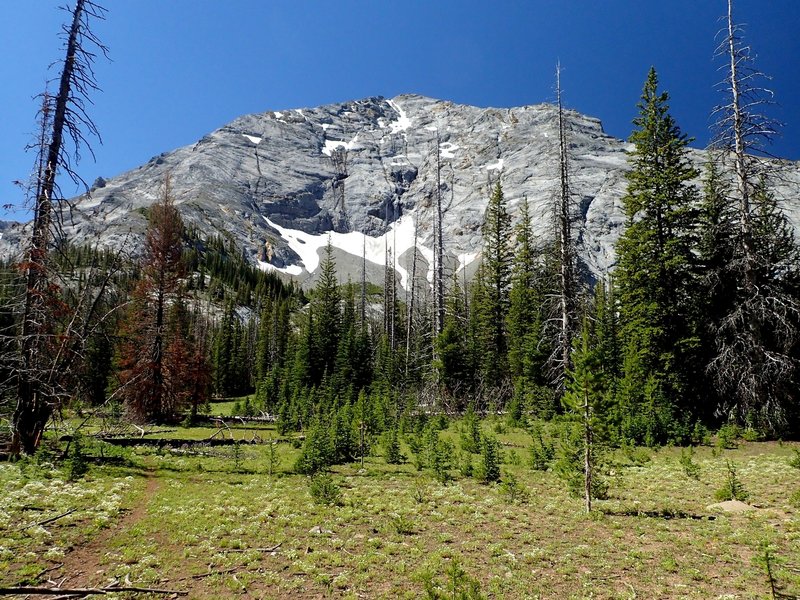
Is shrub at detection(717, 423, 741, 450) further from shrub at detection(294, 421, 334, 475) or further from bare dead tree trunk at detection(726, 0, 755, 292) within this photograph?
shrub at detection(294, 421, 334, 475)

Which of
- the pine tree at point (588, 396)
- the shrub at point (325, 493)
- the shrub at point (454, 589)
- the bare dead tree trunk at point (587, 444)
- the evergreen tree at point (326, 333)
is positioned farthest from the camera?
the evergreen tree at point (326, 333)

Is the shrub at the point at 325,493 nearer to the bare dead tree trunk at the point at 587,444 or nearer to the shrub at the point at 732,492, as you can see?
the bare dead tree trunk at the point at 587,444

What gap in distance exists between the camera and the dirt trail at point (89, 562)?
27.4 ft

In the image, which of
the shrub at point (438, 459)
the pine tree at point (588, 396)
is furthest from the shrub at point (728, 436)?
the shrub at point (438, 459)

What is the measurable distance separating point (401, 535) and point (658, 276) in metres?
22.8

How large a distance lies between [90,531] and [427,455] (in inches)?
533

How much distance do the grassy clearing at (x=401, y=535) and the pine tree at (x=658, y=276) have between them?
7.36 meters

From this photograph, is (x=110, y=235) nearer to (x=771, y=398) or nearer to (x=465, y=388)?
(x=465, y=388)

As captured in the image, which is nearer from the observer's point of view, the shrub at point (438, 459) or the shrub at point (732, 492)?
the shrub at point (732, 492)

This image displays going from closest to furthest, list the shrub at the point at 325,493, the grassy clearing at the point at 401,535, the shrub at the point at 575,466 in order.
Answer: the grassy clearing at the point at 401,535
the shrub at the point at 575,466
the shrub at the point at 325,493

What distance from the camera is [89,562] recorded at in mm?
9234

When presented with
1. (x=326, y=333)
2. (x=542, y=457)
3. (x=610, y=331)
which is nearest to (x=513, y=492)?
(x=542, y=457)

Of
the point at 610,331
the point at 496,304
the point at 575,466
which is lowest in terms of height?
the point at 575,466

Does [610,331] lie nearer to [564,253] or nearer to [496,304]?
[496,304]
